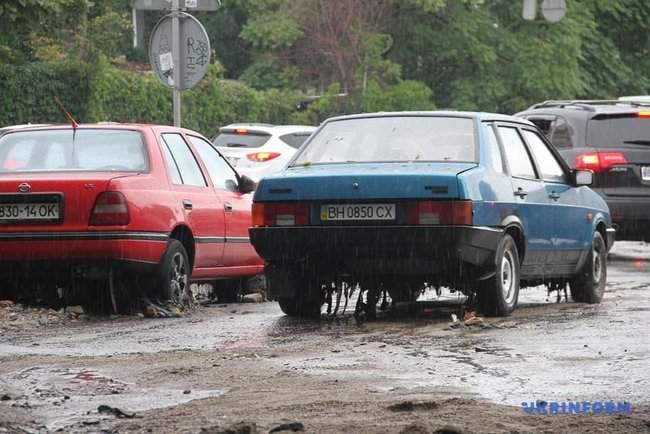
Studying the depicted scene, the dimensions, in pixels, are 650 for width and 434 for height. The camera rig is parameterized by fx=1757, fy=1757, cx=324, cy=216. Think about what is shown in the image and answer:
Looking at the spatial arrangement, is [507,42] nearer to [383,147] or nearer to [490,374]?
[383,147]

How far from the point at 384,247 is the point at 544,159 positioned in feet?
8.59

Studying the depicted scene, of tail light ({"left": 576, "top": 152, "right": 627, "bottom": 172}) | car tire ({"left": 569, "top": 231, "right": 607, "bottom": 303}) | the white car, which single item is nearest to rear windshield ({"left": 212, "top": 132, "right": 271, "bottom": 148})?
the white car

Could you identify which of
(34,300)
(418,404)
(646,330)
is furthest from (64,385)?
(34,300)

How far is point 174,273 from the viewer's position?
13.2 metres

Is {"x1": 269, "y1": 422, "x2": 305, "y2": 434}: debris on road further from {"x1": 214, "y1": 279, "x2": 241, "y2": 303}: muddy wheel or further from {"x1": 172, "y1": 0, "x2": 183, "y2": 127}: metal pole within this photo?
{"x1": 172, "y1": 0, "x2": 183, "y2": 127}: metal pole

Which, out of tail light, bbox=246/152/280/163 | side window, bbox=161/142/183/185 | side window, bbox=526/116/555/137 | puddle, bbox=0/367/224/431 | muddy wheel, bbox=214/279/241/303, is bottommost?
muddy wheel, bbox=214/279/241/303

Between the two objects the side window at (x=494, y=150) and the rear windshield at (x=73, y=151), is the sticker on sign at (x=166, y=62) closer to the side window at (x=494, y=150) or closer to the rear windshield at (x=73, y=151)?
the rear windshield at (x=73, y=151)

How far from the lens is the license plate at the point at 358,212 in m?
11.4

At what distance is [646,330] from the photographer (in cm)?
1102

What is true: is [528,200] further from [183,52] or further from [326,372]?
[183,52]

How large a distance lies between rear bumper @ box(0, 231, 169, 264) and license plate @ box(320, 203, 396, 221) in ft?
5.60

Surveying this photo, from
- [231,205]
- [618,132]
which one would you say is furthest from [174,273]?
[618,132]

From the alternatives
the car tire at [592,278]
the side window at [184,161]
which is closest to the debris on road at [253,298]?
the side window at [184,161]

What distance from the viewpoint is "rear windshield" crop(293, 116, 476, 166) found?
39.7 ft
